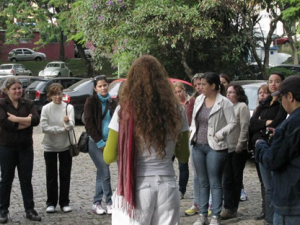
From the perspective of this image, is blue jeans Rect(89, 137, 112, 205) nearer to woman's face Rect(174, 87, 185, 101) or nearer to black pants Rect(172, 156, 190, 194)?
black pants Rect(172, 156, 190, 194)

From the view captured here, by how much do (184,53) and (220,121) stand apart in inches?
522

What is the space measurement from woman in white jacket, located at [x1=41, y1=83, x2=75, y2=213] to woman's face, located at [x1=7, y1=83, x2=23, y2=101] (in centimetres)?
63

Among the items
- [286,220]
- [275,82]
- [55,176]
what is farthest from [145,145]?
[55,176]

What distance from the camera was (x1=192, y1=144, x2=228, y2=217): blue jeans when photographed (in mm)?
6238

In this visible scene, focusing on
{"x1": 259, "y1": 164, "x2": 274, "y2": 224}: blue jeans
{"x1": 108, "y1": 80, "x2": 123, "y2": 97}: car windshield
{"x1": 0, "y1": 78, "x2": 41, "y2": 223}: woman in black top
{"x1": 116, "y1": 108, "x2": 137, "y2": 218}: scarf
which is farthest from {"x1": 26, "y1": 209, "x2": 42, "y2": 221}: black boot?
{"x1": 108, "y1": 80, "x2": 123, "y2": 97}: car windshield

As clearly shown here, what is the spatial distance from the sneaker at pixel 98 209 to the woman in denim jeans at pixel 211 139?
137 cm

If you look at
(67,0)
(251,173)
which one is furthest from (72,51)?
(251,173)

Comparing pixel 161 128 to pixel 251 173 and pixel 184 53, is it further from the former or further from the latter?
pixel 184 53

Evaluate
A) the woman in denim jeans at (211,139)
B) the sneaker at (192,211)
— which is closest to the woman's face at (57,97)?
the woman in denim jeans at (211,139)

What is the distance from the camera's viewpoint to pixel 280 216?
3.84 metres

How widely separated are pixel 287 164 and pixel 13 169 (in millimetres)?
3996

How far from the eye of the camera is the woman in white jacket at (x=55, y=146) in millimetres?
7113

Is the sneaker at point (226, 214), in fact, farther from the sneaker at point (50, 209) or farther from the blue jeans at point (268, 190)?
the sneaker at point (50, 209)

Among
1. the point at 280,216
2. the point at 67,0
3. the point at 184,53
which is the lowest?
the point at 280,216
